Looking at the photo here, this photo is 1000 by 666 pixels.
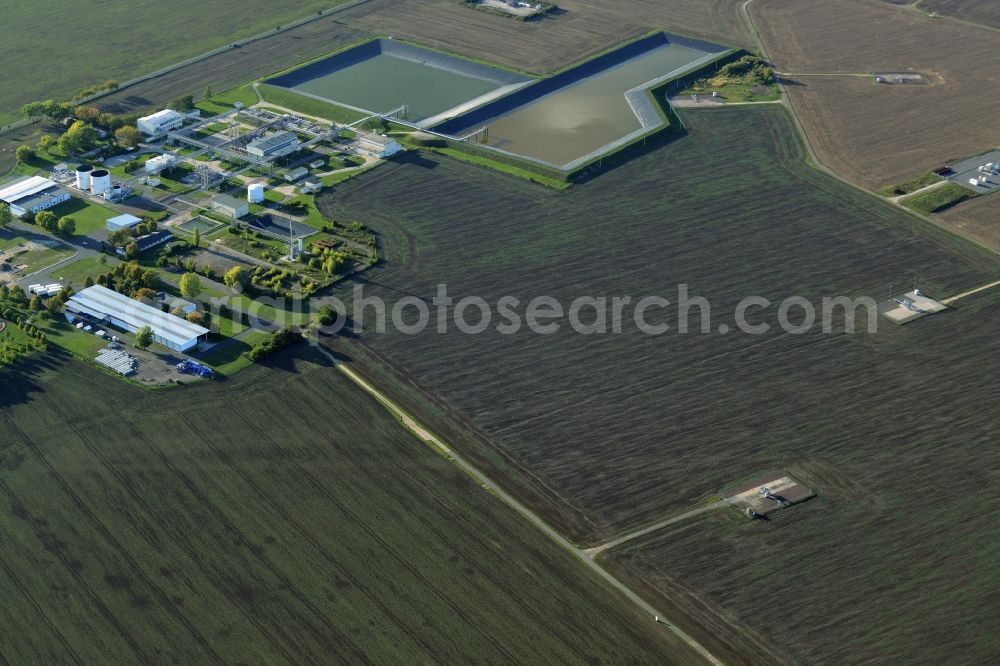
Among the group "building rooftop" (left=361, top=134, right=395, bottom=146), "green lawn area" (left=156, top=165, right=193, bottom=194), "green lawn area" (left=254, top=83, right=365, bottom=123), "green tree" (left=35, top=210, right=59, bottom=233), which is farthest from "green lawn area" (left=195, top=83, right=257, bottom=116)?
"green tree" (left=35, top=210, right=59, bottom=233)

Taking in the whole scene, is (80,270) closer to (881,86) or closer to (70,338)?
(70,338)

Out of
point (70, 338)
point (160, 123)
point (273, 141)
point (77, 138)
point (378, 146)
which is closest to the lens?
point (70, 338)

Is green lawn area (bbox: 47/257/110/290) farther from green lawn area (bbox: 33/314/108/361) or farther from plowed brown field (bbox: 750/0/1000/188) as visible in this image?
plowed brown field (bbox: 750/0/1000/188)

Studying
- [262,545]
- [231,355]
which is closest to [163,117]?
[231,355]

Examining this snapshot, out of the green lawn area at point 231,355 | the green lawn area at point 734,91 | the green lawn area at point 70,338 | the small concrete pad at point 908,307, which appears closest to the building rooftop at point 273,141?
the green lawn area at point 70,338

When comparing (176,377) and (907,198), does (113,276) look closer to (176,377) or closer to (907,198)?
(176,377)

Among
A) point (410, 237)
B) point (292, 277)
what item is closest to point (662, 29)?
point (410, 237)
